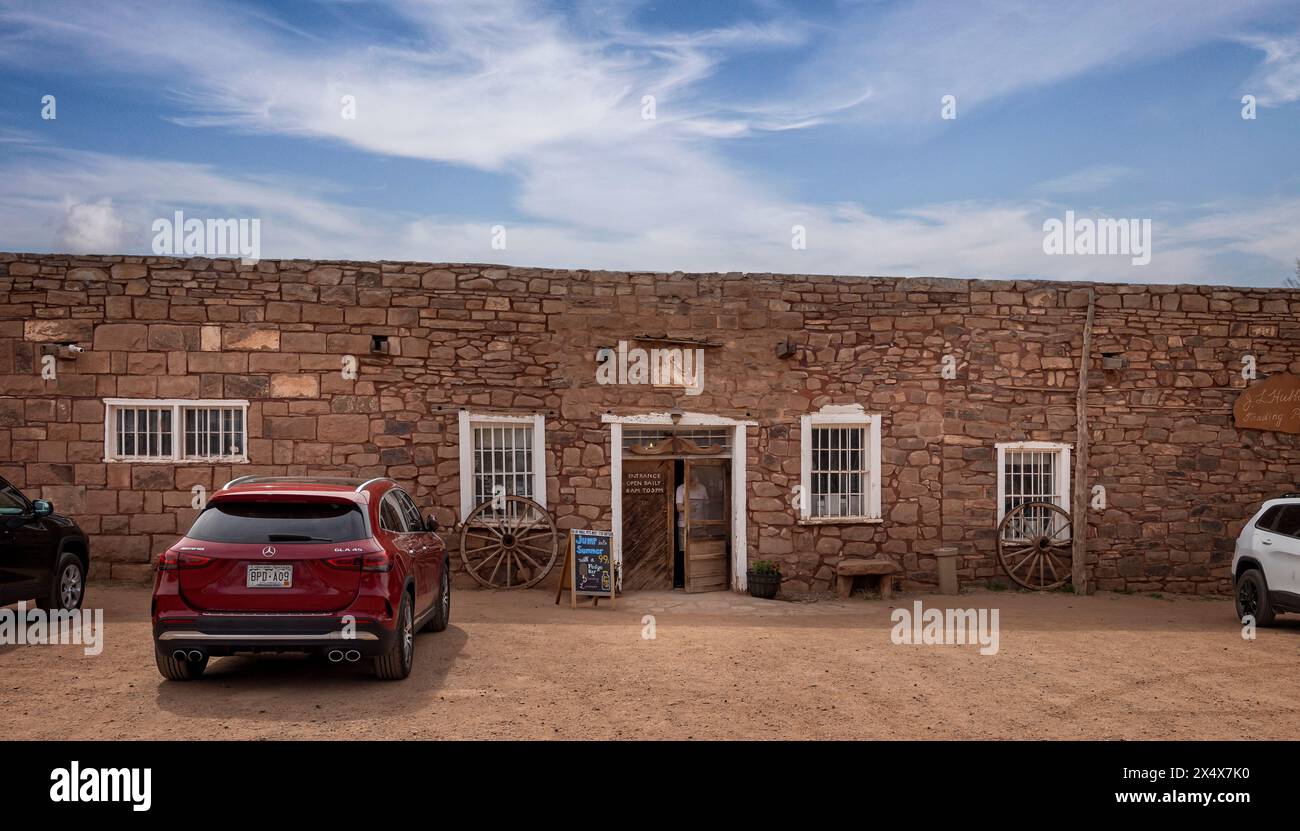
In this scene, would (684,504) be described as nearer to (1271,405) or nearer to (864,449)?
(864,449)

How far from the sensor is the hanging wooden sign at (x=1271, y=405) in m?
14.9

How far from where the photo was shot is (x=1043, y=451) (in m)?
14.6

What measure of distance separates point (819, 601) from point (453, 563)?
4.83 m

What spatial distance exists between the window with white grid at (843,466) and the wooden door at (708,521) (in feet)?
3.99

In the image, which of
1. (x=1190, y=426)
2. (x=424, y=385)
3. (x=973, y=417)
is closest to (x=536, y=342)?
(x=424, y=385)

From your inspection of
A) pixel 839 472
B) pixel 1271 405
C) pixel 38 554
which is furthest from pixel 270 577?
pixel 1271 405

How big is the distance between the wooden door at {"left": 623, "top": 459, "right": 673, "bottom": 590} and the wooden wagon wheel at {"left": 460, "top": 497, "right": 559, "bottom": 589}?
1142mm

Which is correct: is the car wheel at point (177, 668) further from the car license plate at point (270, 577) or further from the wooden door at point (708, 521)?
the wooden door at point (708, 521)

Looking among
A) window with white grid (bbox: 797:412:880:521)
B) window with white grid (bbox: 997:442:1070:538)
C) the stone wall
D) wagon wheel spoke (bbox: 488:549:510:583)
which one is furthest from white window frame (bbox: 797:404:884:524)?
wagon wheel spoke (bbox: 488:549:510:583)

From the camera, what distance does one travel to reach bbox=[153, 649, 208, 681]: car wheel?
7266 mm

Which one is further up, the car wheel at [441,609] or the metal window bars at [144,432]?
the metal window bars at [144,432]

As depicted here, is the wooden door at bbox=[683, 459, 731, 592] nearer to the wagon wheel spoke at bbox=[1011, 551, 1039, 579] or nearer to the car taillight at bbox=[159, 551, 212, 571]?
the wagon wheel spoke at bbox=[1011, 551, 1039, 579]

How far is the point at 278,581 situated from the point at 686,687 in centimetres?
305

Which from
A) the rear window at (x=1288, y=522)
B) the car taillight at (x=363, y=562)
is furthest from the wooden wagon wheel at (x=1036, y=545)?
the car taillight at (x=363, y=562)
